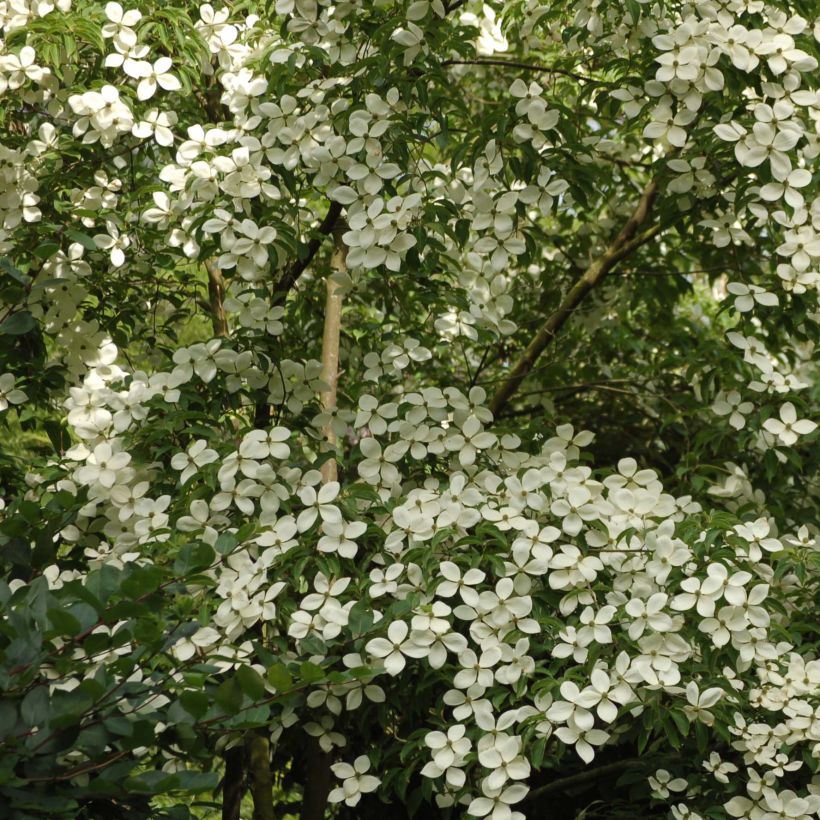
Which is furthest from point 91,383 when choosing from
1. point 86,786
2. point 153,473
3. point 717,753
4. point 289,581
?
point 717,753

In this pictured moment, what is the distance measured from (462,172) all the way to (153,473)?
1.42 metres

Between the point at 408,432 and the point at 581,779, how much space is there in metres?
0.90

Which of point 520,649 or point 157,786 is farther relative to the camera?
point 520,649

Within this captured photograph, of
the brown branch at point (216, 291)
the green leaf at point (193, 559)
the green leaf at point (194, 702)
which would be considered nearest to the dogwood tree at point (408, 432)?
the green leaf at point (193, 559)

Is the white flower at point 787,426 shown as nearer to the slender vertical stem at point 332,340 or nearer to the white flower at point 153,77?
the slender vertical stem at point 332,340

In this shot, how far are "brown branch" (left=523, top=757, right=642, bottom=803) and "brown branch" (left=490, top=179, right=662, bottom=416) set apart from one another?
105cm

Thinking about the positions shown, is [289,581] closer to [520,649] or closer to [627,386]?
[520,649]

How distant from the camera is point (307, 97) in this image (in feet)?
7.97

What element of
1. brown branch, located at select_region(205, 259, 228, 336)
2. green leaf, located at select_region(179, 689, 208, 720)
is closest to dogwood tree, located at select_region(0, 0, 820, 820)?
brown branch, located at select_region(205, 259, 228, 336)

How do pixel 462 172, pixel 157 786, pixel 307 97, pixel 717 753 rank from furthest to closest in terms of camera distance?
pixel 462 172 < pixel 307 97 < pixel 717 753 < pixel 157 786

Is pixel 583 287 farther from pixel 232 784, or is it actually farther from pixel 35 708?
pixel 35 708

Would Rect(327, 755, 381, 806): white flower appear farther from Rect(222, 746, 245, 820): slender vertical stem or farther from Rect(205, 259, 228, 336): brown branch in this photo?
Rect(205, 259, 228, 336): brown branch

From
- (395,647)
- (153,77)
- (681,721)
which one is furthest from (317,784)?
(153,77)

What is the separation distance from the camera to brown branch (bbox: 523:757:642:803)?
2428 mm
